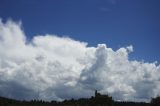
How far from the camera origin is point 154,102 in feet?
347

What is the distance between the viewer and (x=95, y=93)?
10556 centimetres

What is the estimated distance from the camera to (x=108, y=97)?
10406cm

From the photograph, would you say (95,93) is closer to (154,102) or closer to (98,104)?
(98,104)

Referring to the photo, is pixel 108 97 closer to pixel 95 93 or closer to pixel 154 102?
pixel 95 93

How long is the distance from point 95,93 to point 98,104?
3.95 m

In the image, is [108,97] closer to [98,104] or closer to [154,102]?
[98,104]

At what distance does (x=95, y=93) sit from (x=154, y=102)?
18.1 metres

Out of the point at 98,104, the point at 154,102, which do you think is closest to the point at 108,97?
the point at 98,104

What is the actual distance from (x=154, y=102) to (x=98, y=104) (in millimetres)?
17366

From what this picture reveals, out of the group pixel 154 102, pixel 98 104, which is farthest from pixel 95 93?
pixel 154 102

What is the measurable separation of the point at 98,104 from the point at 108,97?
147 inches
